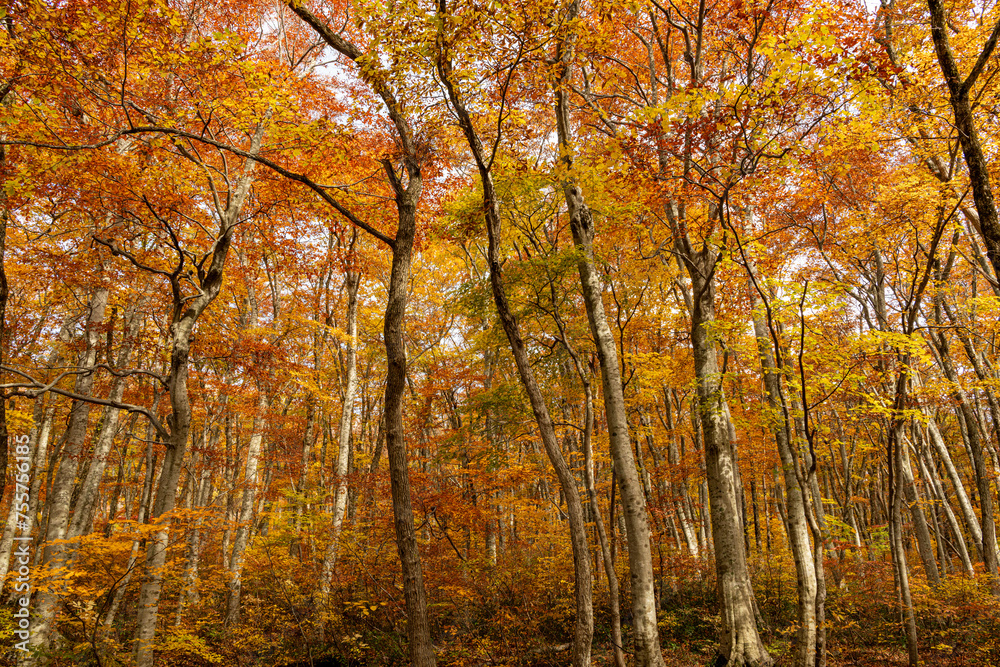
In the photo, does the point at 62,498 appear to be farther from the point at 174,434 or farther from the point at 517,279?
the point at 517,279

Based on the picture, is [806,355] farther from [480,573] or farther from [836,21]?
[480,573]

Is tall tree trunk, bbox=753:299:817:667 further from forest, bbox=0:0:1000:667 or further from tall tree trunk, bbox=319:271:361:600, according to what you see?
tall tree trunk, bbox=319:271:361:600

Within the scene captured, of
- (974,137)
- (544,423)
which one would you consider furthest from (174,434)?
(974,137)

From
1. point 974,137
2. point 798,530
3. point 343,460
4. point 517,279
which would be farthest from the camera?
point 343,460

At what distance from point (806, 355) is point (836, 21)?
218 inches

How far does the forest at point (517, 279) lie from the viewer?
5.84 m

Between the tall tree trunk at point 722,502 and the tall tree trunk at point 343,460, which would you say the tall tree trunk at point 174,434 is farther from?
the tall tree trunk at point 722,502

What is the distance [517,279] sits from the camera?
349 inches

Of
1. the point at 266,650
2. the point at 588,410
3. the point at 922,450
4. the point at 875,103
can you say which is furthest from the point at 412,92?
the point at 922,450

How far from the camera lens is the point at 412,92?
5.82 m

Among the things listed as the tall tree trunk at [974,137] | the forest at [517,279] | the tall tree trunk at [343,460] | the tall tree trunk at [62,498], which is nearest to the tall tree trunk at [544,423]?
the forest at [517,279]

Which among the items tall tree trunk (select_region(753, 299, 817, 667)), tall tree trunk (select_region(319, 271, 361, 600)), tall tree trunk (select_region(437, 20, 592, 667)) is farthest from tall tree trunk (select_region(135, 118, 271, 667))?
tall tree trunk (select_region(753, 299, 817, 667))

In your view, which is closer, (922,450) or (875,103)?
(875,103)

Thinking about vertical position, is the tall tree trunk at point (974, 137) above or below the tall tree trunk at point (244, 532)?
above
